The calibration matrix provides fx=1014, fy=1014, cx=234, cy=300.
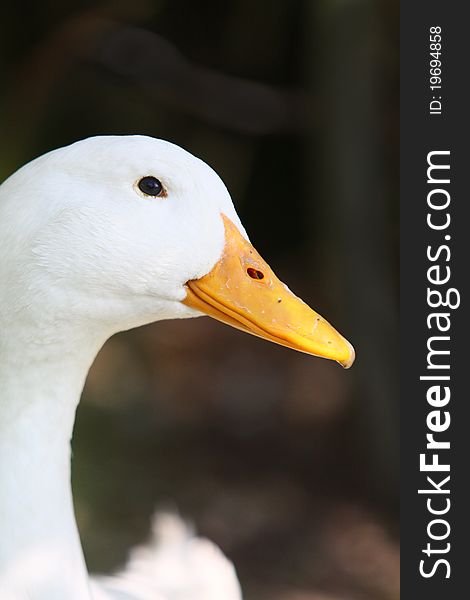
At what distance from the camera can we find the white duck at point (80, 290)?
152 centimetres

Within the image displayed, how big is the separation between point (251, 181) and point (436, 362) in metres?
2.29

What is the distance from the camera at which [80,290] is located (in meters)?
1.54

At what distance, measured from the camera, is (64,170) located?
154 centimetres

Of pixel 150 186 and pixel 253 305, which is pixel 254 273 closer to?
pixel 253 305

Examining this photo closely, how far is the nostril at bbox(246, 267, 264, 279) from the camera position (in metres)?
1.64

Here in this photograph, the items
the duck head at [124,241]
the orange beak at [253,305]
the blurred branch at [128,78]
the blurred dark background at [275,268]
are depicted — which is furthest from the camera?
the blurred branch at [128,78]

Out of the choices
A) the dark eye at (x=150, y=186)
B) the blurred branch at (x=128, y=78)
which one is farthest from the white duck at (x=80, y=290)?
the blurred branch at (x=128, y=78)

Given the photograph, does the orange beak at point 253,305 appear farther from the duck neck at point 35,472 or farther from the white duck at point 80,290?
the duck neck at point 35,472

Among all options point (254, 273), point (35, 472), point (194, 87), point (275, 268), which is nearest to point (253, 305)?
point (254, 273)

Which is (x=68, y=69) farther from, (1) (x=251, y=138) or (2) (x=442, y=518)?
(2) (x=442, y=518)

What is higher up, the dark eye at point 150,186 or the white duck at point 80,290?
the dark eye at point 150,186

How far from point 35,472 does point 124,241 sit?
39 centimetres

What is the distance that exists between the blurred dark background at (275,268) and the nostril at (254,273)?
6.04ft

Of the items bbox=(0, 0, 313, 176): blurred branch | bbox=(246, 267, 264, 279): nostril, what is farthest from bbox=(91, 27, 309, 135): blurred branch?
bbox=(246, 267, 264, 279): nostril
